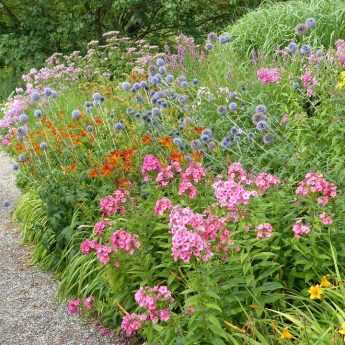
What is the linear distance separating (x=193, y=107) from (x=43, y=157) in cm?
157

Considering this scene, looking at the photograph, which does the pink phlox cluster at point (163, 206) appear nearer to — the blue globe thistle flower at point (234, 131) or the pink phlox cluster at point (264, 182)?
the pink phlox cluster at point (264, 182)

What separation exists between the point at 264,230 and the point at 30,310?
2.14 m

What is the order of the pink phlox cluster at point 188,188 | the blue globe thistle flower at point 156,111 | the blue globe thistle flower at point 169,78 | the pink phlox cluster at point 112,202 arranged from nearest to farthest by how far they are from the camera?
the pink phlox cluster at point 188,188 → the pink phlox cluster at point 112,202 → the blue globe thistle flower at point 156,111 → the blue globe thistle flower at point 169,78

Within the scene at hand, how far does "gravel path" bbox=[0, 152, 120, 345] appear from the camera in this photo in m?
3.99

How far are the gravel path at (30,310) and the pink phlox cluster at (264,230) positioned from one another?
1.36 metres

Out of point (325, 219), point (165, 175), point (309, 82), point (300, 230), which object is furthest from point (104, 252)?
point (309, 82)

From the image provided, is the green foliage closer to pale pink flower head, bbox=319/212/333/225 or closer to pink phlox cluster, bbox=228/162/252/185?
pink phlox cluster, bbox=228/162/252/185

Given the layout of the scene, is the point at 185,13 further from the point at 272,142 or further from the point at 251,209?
the point at 251,209

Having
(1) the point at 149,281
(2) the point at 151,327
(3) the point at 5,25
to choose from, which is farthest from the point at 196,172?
(3) the point at 5,25

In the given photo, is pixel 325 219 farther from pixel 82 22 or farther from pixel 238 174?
pixel 82 22

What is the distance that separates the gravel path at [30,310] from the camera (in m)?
3.99

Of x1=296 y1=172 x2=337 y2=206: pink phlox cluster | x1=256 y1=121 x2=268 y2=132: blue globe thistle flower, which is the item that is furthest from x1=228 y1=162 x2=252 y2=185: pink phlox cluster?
x1=256 y1=121 x2=268 y2=132: blue globe thistle flower

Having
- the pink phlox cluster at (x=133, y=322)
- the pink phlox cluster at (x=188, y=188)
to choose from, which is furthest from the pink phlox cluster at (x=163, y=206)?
the pink phlox cluster at (x=133, y=322)

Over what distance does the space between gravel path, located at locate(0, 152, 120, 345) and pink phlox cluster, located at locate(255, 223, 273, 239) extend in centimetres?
136
